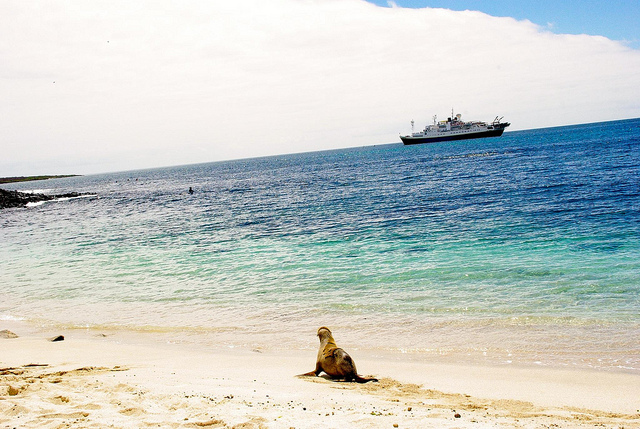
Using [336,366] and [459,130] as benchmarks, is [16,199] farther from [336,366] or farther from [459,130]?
[459,130]

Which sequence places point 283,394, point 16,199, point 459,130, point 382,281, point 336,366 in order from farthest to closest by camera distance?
point 459,130
point 16,199
point 382,281
point 336,366
point 283,394

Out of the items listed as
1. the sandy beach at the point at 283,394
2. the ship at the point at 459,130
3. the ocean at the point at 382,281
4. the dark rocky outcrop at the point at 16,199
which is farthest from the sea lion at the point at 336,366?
the ship at the point at 459,130

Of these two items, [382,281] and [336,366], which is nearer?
[336,366]

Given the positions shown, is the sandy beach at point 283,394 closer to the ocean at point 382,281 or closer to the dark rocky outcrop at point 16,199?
the ocean at point 382,281

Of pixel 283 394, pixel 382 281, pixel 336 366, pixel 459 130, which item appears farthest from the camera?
pixel 459 130

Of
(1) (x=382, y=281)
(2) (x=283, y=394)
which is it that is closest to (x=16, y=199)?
(1) (x=382, y=281)

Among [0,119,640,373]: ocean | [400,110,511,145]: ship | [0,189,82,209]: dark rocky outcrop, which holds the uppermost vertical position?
[400,110,511,145]: ship

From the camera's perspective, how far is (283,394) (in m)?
5.34

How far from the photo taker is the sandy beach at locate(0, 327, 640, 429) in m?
4.39

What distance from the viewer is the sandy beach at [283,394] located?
439 cm

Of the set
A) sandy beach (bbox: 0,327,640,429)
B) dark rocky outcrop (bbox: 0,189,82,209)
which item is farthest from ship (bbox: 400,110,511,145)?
sandy beach (bbox: 0,327,640,429)

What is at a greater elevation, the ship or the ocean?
the ship

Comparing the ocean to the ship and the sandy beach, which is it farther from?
the ship

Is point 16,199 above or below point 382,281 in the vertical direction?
above
